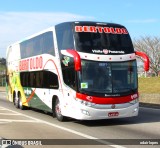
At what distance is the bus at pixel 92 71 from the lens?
47.5 feet

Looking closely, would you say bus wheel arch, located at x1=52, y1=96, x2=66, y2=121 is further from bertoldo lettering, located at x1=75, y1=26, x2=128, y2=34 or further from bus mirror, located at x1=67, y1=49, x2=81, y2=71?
bertoldo lettering, located at x1=75, y1=26, x2=128, y2=34

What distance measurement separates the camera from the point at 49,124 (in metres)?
15.6

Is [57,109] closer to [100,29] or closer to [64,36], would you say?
[64,36]

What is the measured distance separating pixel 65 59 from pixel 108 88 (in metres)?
1.99

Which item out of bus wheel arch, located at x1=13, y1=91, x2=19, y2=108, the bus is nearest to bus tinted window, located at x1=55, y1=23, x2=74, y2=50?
the bus

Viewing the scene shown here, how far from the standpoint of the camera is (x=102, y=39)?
15.3 metres

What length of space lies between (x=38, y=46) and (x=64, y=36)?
3.83 meters

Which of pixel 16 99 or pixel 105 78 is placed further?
pixel 16 99

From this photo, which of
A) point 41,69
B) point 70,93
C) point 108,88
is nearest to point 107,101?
point 108,88

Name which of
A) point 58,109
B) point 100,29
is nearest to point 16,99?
point 58,109

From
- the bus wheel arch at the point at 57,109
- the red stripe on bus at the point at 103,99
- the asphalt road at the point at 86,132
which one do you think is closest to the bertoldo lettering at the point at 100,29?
the red stripe on bus at the point at 103,99

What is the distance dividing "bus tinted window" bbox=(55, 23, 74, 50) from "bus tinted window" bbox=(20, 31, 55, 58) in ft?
2.61

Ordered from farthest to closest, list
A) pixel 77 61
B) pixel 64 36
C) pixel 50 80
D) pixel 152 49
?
pixel 152 49 → pixel 50 80 → pixel 64 36 → pixel 77 61

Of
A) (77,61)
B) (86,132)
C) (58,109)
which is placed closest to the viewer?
(86,132)
